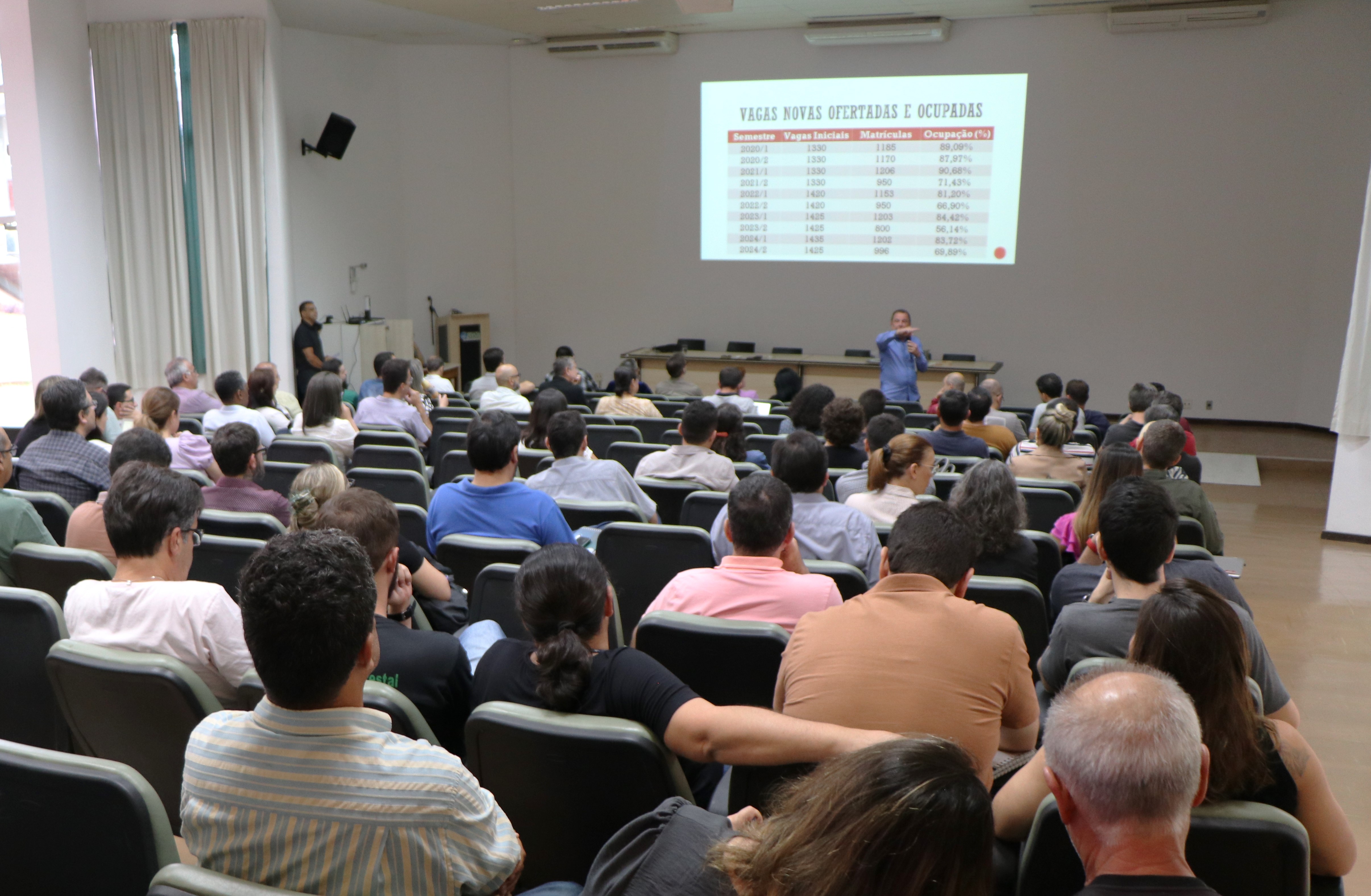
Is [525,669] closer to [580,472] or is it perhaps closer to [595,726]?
[595,726]

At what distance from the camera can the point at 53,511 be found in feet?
11.9

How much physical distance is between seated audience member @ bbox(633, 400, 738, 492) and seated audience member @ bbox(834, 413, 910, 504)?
0.49 meters

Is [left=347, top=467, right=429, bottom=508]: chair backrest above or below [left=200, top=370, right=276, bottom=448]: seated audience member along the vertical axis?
below

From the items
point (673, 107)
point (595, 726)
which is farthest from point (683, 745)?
point (673, 107)

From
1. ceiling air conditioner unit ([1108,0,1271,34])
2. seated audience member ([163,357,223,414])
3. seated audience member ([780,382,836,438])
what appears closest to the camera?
seated audience member ([780,382,836,438])

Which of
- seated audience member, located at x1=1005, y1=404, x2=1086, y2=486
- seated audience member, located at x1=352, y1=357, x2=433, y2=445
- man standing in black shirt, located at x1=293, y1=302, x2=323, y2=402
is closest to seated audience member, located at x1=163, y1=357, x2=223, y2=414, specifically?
seated audience member, located at x1=352, y1=357, x2=433, y2=445

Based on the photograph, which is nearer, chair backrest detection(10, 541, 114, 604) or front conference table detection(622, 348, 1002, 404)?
chair backrest detection(10, 541, 114, 604)

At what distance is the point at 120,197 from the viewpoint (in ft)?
32.0

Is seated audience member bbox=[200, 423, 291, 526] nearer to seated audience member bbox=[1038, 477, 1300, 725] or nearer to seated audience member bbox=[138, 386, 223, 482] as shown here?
seated audience member bbox=[138, 386, 223, 482]

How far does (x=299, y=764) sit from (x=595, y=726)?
1.64 ft

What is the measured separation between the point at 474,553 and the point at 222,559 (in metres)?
0.76

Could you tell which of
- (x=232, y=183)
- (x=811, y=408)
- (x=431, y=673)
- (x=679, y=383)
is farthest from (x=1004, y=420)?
(x=232, y=183)

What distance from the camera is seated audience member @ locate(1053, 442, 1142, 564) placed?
3602 mm

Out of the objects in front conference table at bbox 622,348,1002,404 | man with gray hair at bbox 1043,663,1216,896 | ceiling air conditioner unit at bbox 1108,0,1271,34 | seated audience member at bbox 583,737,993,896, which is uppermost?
ceiling air conditioner unit at bbox 1108,0,1271,34
